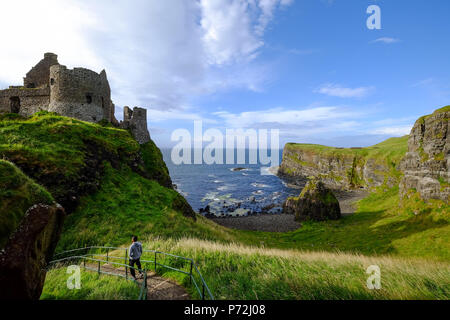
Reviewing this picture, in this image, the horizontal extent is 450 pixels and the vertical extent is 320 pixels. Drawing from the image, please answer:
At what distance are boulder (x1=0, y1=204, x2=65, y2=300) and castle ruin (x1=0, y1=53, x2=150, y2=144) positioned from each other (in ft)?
79.6

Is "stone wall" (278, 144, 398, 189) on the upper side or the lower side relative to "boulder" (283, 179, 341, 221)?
upper

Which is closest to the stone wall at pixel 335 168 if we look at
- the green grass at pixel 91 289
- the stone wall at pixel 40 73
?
the green grass at pixel 91 289

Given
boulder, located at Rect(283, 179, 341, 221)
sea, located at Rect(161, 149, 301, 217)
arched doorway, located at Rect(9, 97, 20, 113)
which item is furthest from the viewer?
sea, located at Rect(161, 149, 301, 217)

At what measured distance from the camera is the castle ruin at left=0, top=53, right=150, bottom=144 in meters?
23.5

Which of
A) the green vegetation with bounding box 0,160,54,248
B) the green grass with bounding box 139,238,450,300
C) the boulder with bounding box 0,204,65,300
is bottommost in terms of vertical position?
the green grass with bounding box 139,238,450,300

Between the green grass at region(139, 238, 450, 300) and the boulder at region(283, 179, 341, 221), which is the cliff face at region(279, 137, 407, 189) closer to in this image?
the boulder at region(283, 179, 341, 221)

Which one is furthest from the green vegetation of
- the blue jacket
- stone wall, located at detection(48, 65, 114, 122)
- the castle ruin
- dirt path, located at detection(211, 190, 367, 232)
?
dirt path, located at detection(211, 190, 367, 232)

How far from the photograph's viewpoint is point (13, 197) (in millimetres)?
5516

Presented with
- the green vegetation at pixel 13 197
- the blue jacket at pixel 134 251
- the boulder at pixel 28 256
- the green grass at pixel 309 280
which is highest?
the green vegetation at pixel 13 197

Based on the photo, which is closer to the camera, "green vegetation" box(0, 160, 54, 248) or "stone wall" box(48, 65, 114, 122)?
"green vegetation" box(0, 160, 54, 248)

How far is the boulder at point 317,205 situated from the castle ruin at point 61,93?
41959mm

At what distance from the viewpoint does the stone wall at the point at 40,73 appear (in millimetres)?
27453

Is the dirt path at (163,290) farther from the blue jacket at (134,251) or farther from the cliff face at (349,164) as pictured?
the cliff face at (349,164)

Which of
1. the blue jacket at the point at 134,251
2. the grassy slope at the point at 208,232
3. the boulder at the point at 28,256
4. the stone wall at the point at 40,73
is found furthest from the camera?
the stone wall at the point at 40,73
